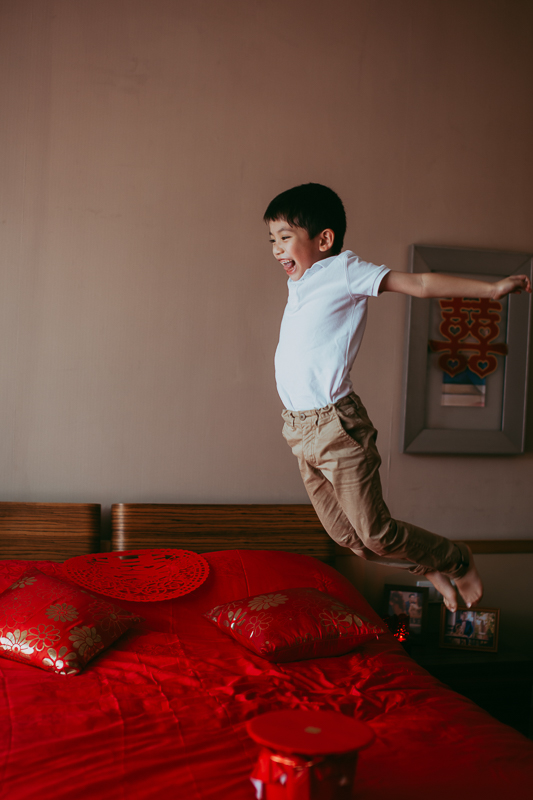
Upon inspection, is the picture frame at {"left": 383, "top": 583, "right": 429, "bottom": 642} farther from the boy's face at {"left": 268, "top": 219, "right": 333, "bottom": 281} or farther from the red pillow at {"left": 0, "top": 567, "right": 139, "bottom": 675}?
the boy's face at {"left": 268, "top": 219, "right": 333, "bottom": 281}

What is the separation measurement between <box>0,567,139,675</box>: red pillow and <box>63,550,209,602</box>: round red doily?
13 centimetres

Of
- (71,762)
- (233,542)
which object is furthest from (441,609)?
(71,762)

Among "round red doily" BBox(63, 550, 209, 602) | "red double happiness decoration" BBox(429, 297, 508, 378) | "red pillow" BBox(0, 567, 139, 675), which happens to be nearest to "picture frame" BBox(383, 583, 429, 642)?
"round red doily" BBox(63, 550, 209, 602)

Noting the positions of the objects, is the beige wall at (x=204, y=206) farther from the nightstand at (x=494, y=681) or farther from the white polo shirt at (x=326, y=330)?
the white polo shirt at (x=326, y=330)

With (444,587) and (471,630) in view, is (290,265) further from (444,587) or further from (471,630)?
(471,630)

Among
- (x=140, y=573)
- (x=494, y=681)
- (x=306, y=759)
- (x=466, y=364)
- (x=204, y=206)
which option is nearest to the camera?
(x=306, y=759)

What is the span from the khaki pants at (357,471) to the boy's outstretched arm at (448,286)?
1.02ft

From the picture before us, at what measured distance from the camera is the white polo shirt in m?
1.55

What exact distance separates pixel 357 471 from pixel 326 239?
60 cm

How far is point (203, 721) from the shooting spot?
1.52 metres

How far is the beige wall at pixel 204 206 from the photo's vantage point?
2590 mm

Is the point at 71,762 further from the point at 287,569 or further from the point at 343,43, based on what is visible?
the point at 343,43

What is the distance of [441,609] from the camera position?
103 inches

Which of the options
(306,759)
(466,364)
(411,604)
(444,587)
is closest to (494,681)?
(411,604)
